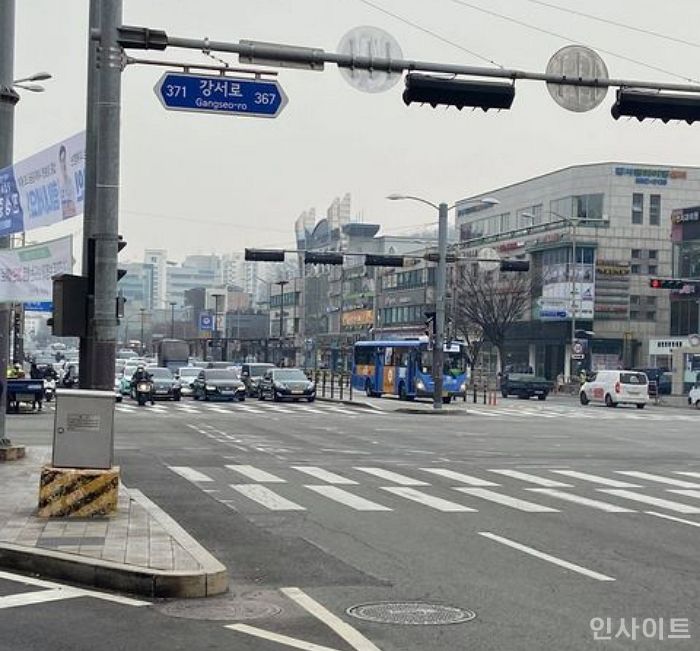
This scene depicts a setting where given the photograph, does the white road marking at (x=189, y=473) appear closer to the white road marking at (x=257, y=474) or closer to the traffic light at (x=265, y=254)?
the white road marking at (x=257, y=474)

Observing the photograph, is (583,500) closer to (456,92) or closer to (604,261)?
(456,92)

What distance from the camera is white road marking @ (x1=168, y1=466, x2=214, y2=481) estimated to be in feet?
60.0

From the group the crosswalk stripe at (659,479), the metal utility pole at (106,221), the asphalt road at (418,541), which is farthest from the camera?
the crosswalk stripe at (659,479)

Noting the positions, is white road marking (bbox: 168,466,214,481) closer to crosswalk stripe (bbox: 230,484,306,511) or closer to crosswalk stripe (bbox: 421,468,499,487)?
crosswalk stripe (bbox: 230,484,306,511)

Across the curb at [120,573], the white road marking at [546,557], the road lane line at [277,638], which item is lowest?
the white road marking at [546,557]

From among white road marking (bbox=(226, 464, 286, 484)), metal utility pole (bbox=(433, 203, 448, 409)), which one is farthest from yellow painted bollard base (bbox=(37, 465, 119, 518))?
metal utility pole (bbox=(433, 203, 448, 409))

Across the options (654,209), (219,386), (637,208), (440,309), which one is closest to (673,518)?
(440,309)

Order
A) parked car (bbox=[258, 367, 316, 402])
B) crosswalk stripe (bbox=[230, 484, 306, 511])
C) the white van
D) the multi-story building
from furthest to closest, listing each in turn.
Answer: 1. the multi-story building
2. the white van
3. parked car (bbox=[258, 367, 316, 402])
4. crosswalk stripe (bbox=[230, 484, 306, 511])

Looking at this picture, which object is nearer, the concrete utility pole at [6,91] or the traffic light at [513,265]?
the concrete utility pole at [6,91]

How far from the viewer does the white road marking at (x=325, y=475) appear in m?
18.1

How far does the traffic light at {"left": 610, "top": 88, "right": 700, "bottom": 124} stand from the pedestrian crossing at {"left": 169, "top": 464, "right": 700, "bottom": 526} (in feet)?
17.4

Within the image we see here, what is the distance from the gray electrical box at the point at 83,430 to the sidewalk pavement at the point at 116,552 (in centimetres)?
67

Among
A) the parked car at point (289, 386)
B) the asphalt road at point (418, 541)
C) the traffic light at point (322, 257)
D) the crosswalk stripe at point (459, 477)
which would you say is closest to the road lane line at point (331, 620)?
the asphalt road at point (418, 541)

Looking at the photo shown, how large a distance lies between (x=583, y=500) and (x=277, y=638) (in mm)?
9398
